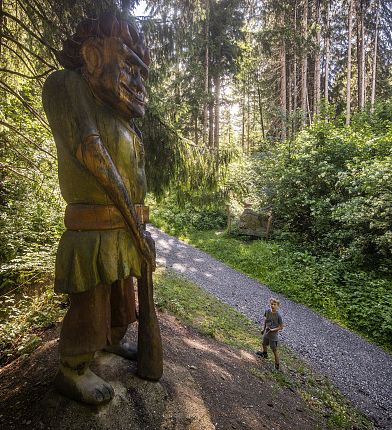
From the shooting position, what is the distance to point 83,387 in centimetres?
205

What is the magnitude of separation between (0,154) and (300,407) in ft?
18.2

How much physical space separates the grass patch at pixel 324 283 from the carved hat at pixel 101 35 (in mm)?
6815

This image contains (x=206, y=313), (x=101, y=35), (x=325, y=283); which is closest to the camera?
(x=101, y=35)

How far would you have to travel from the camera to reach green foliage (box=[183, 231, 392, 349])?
6.63m

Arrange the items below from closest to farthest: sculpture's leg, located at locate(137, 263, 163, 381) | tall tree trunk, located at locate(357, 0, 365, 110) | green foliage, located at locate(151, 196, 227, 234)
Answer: sculpture's leg, located at locate(137, 263, 163, 381), green foliage, located at locate(151, 196, 227, 234), tall tree trunk, located at locate(357, 0, 365, 110)

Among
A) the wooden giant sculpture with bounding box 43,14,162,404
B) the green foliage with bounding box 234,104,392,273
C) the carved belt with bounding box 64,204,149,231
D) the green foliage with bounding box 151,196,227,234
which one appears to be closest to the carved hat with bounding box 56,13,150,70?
the wooden giant sculpture with bounding box 43,14,162,404

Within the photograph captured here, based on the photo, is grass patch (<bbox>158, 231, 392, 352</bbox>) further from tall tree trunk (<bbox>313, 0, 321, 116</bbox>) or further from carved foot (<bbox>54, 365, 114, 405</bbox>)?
tall tree trunk (<bbox>313, 0, 321, 116</bbox>)

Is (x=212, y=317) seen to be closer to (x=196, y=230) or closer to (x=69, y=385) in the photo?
(x=69, y=385)

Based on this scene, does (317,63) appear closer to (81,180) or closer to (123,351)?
(81,180)

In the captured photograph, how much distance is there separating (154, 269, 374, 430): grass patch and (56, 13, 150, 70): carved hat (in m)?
4.06

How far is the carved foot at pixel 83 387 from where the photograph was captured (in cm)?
203

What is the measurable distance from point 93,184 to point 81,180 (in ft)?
0.28

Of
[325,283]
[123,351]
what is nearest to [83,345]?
[123,351]

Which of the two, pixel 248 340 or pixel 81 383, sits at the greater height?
pixel 81 383
